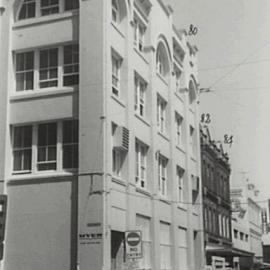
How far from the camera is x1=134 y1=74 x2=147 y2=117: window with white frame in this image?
32.5 m

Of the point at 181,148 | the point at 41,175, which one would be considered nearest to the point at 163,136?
the point at 181,148

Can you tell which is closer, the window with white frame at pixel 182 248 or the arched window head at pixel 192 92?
the window with white frame at pixel 182 248

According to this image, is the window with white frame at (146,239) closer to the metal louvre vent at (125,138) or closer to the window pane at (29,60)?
the metal louvre vent at (125,138)

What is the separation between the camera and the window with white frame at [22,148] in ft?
93.0

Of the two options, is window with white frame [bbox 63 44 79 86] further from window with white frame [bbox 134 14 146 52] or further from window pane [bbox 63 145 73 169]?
window with white frame [bbox 134 14 146 52]

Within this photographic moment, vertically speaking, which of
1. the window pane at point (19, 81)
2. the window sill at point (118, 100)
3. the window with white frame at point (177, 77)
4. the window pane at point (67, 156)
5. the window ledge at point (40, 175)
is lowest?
the window ledge at point (40, 175)

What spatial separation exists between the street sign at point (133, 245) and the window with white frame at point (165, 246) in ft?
44.3

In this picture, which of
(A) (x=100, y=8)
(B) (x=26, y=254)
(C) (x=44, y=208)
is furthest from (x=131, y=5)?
(B) (x=26, y=254)

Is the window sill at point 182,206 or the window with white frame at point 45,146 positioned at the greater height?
the window with white frame at point 45,146

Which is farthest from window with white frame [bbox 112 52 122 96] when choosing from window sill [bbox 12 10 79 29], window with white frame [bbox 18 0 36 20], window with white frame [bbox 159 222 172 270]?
window with white frame [bbox 159 222 172 270]

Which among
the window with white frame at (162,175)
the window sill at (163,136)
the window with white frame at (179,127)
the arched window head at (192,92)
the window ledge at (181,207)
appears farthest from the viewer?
the arched window head at (192,92)

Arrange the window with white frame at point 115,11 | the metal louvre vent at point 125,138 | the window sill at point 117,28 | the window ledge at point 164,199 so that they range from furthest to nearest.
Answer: the window ledge at point 164,199 < the window with white frame at point 115,11 < the window sill at point 117,28 < the metal louvre vent at point 125,138

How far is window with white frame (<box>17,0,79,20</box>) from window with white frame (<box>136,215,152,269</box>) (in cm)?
1041

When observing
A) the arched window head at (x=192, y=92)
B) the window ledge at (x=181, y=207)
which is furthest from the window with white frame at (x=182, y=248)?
the arched window head at (x=192, y=92)
